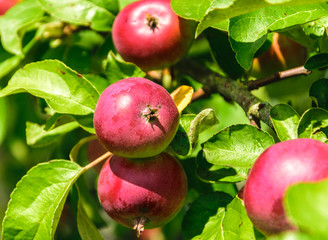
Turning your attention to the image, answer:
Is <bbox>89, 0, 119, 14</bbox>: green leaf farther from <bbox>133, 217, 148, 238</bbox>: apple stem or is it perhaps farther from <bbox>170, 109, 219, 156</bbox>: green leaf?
<bbox>133, 217, 148, 238</bbox>: apple stem

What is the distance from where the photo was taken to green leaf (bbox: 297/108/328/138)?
93 cm

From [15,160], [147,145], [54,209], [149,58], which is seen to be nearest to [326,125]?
[147,145]

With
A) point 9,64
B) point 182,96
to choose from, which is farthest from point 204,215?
point 9,64

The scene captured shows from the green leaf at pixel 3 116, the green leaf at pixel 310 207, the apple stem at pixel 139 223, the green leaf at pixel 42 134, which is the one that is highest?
the green leaf at pixel 310 207

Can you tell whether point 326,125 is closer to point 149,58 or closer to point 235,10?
point 235,10

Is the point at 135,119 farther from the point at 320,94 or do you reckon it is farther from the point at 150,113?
the point at 320,94

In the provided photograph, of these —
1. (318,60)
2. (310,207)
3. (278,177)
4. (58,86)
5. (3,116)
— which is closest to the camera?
(310,207)

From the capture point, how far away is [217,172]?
103cm

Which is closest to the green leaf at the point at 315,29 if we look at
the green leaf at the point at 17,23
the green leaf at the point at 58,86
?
the green leaf at the point at 58,86

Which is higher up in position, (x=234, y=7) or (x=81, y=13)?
(x=234, y=7)

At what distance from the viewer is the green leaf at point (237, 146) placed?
966 mm

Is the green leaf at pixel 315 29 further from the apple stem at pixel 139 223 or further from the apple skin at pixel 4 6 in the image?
the apple skin at pixel 4 6

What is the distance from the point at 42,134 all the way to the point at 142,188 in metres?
0.45

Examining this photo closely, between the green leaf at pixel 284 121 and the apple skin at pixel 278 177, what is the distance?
0.43 feet
